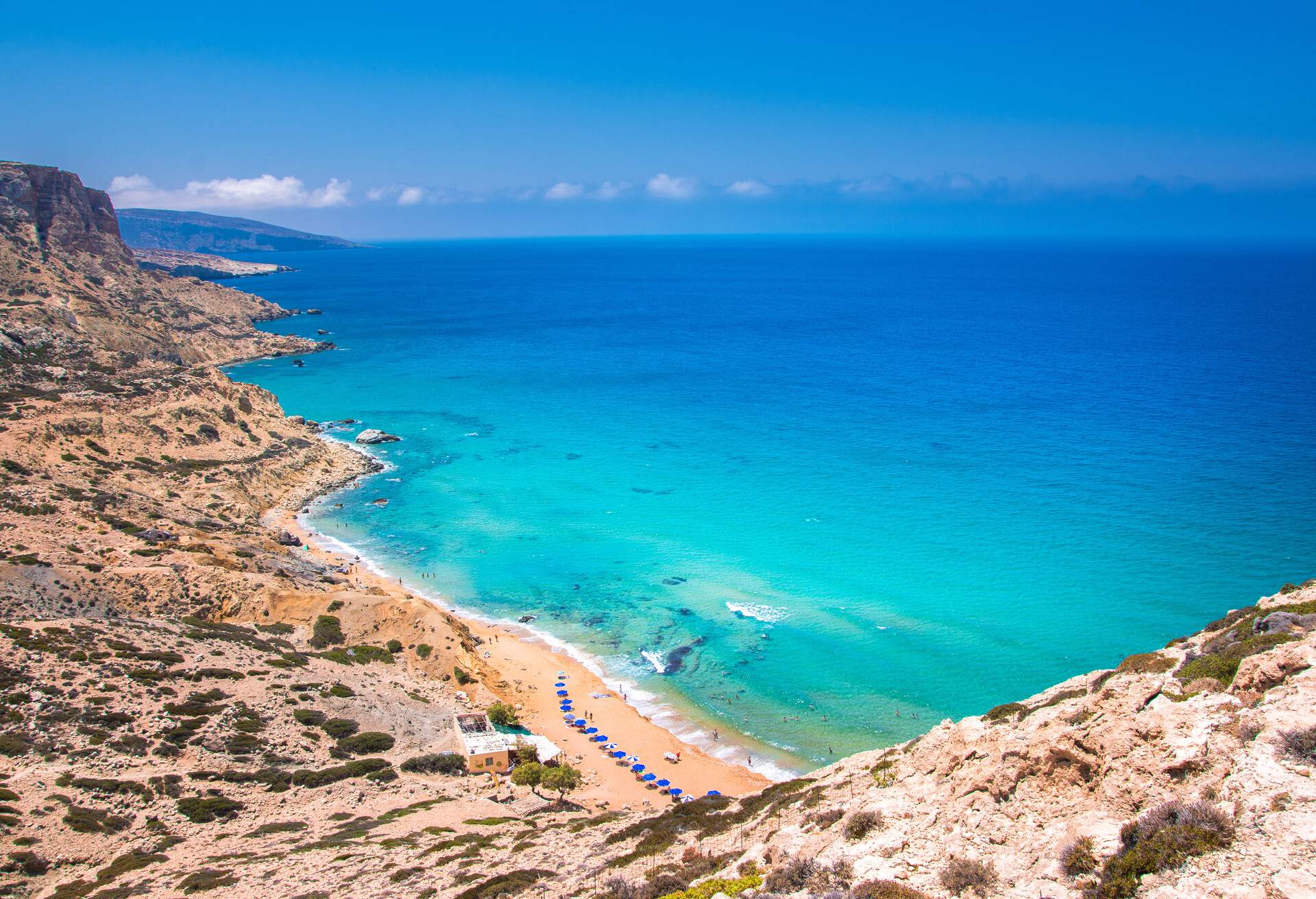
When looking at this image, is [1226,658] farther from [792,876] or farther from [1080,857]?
[792,876]

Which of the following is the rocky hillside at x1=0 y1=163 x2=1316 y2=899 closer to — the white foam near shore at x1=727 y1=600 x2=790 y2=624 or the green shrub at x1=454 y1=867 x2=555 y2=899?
the green shrub at x1=454 y1=867 x2=555 y2=899

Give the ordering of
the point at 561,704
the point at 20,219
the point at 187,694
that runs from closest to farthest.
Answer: the point at 187,694
the point at 561,704
the point at 20,219

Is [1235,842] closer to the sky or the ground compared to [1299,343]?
closer to the ground

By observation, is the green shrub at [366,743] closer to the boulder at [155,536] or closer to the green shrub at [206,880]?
the green shrub at [206,880]

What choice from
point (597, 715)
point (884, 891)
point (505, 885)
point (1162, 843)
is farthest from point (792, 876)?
point (597, 715)

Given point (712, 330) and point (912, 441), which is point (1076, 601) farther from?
point (712, 330)

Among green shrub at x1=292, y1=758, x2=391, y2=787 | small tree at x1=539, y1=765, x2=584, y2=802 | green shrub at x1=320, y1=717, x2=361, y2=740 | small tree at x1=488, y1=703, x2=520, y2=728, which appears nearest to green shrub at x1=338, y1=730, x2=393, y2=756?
green shrub at x1=320, y1=717, x2=361, y2=740

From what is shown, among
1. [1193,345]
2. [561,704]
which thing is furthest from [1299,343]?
[561,704]
